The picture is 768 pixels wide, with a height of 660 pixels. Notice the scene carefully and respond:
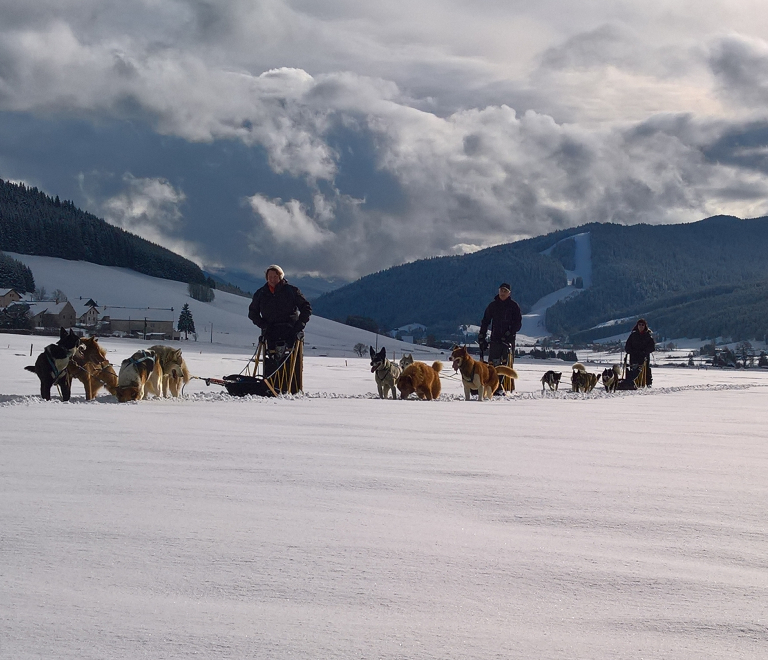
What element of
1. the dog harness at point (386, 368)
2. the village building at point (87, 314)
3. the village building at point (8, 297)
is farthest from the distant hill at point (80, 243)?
the dog harness at point (386, 368)

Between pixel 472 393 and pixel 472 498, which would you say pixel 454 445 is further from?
pixel 472 393

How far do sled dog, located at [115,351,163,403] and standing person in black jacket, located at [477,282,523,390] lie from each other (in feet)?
20.2

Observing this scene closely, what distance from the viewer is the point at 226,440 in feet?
19.0

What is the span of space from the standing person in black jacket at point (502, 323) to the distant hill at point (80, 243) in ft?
406

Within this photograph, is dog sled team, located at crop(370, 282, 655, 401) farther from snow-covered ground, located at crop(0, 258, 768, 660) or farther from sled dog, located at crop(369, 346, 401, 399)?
snow-covered ground, located at crop(0, 258, 768, 660)

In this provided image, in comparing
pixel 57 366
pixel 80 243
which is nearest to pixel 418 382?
pixel 57 366

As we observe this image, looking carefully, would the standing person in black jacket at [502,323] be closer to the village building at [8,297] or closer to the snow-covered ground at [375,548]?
the snow-covered ground at [375,548]

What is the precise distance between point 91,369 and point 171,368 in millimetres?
1103

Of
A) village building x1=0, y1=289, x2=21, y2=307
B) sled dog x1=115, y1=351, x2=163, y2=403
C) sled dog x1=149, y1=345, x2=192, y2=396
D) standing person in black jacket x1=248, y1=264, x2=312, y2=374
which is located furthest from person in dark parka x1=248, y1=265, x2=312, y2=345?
village building x1=0, y1=289, x2=21, y2=307

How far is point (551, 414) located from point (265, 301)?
4706 mm

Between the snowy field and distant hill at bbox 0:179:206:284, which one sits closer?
the snowy field

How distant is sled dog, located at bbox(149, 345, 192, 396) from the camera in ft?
34.6

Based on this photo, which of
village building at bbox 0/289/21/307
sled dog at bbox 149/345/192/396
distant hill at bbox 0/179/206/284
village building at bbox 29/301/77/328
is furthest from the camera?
distant hill at bbox 0/179/206/284

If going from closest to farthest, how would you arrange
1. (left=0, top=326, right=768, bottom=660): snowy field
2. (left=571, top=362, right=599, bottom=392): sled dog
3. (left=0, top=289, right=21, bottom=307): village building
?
(left=0, top=326, right=768, bottom=660): snowy field → (left=571, top=362, right=599, bottom=392): sled dog → (left=0, top=289, right=21, bottom=307): village building
